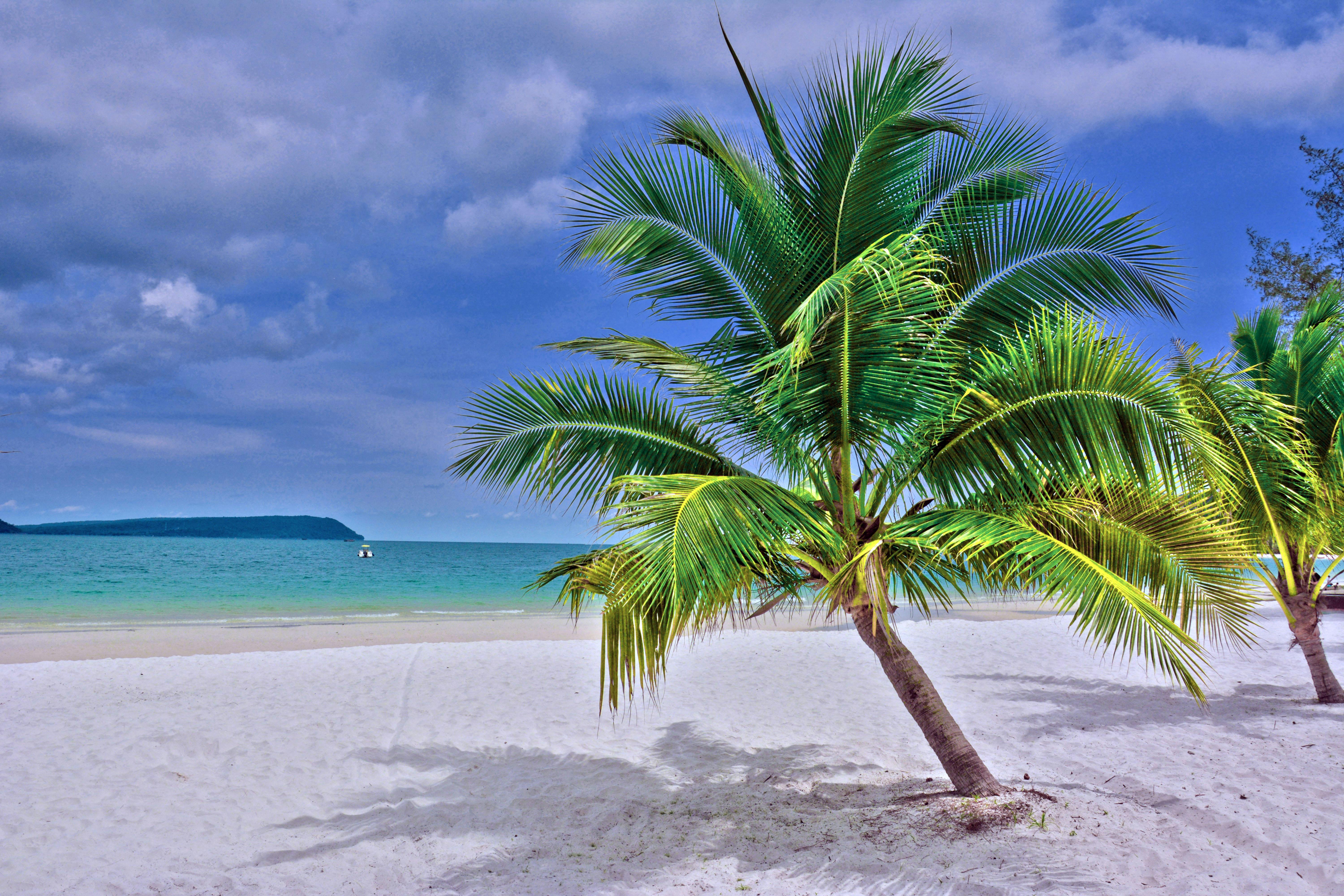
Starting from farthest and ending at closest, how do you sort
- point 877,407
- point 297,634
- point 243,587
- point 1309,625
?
1. point 243,587
2. point 297,634
3. point 1309,625
4. point 877,407

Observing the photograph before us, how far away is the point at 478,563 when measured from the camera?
66.8 meters

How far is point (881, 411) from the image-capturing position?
4.56 meters

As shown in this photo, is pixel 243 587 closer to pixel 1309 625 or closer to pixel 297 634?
pixel 297 634

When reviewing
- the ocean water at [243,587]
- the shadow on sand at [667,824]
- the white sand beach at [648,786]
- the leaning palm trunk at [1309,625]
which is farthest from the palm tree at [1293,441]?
the ocean water at [243,587]

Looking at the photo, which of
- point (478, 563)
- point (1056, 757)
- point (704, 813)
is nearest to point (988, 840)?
point (704, 813)

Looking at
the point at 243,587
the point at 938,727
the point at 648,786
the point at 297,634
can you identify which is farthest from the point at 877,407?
the point at 243,587

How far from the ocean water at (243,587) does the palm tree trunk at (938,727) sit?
6.16 m

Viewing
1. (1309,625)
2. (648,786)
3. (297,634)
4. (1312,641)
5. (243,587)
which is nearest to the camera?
(648,786)

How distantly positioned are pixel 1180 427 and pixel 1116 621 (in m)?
1.08

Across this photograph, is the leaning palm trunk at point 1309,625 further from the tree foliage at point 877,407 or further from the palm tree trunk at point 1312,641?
the tree foliage at point 877,407

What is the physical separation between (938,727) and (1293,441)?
13.2ft

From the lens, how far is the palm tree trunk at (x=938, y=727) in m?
5.10

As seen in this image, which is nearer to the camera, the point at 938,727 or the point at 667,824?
the point at 938,727

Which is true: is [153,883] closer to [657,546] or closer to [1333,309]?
[657,546]
